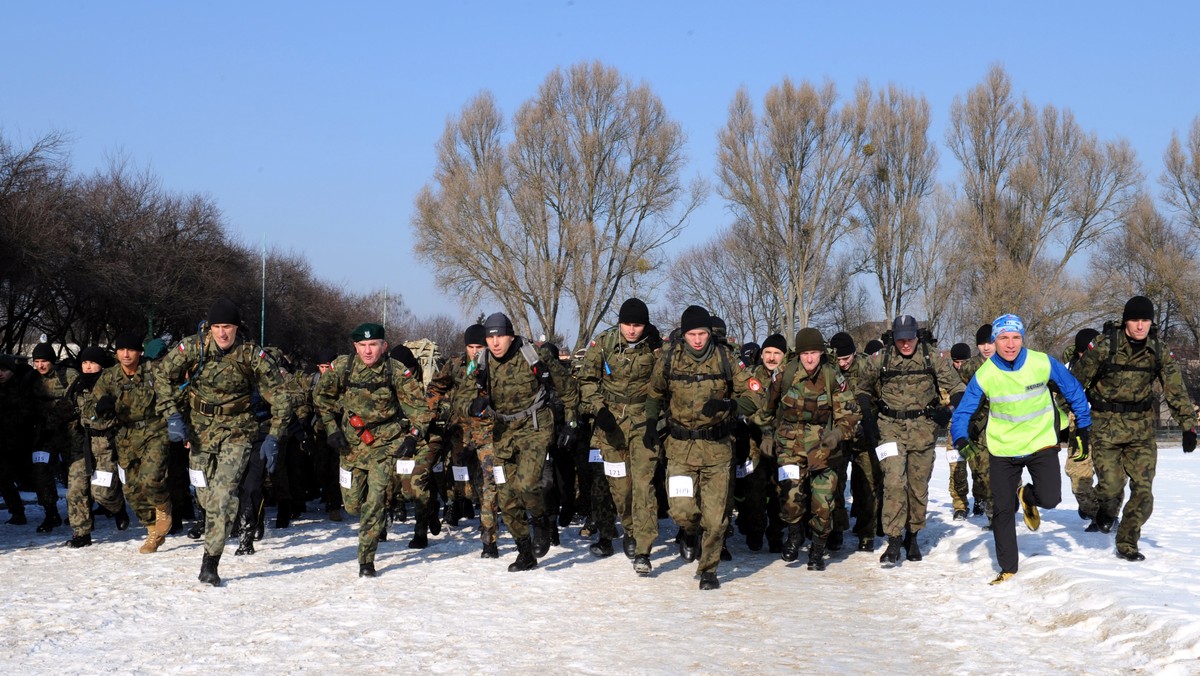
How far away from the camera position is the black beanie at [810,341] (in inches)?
367

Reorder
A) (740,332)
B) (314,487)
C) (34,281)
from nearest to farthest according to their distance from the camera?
(314,487) < (34,281) < (740,332)

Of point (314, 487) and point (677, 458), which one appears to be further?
point (314, 487)

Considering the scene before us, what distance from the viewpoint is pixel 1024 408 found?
8297 mm

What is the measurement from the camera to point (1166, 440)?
33.5 metres

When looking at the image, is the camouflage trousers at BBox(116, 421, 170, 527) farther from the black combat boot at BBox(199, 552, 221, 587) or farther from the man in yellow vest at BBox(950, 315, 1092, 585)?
the man in yellow vest at BBox(950, 315, 1092, 585)

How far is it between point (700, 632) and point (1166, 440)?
3152 centimetres

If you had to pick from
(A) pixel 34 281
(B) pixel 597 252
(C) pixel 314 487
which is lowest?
(C) pixel 314 487

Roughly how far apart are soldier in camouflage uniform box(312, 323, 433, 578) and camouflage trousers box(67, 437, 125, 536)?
8.85 feet

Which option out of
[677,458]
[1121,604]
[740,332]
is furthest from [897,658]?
[740,332]

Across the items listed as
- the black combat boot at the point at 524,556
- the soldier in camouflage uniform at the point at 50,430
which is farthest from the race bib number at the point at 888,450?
the soldier in camouflage uniform at the point at 50,430

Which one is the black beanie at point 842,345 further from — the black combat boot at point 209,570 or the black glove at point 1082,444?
the black combat boot at point 209,570

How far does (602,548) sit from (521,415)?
1654 mm

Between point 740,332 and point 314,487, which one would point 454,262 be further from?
point 314,487

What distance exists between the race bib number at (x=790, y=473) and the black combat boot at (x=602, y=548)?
1841mm
